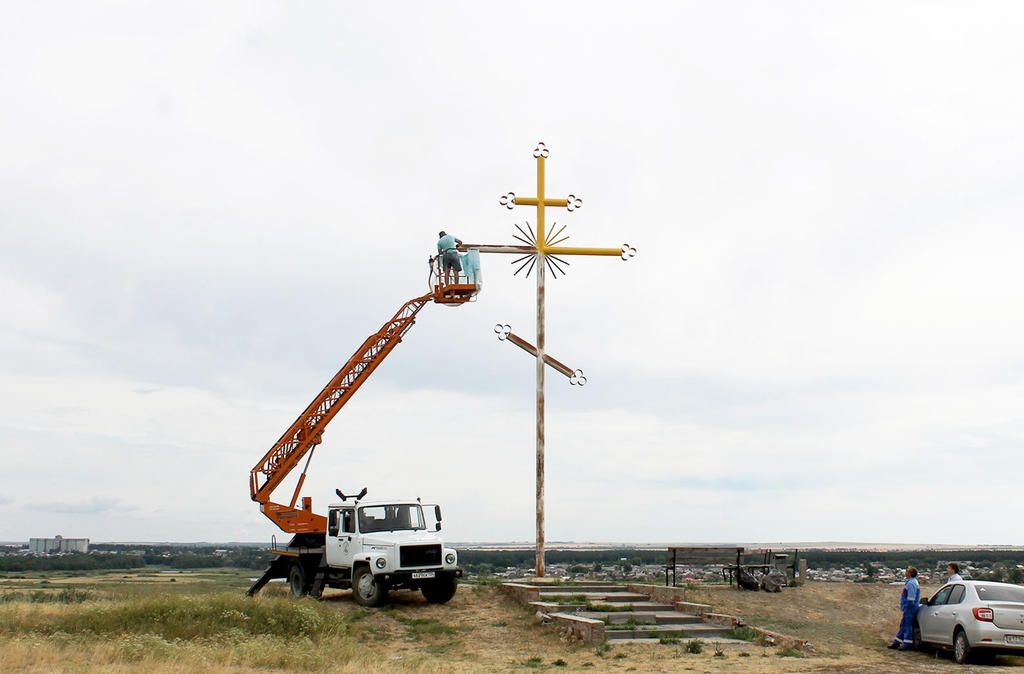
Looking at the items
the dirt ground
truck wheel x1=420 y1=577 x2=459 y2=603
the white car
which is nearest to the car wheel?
the white car

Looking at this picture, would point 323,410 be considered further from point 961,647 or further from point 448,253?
point 961,647

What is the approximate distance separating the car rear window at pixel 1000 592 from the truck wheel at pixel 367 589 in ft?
41.6

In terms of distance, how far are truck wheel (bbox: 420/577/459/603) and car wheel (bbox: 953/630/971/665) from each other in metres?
11.0

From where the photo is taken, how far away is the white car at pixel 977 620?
16.5 metres

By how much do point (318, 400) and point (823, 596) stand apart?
15.0 m

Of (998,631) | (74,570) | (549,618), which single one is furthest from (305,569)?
(74,570)

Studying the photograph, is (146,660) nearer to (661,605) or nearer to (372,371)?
(661,605)

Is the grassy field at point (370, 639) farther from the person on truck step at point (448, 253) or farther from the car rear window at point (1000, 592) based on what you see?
the person on truck step at point (448, 253)

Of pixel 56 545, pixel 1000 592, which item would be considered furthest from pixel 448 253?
pixel 56 545

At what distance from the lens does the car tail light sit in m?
16.7

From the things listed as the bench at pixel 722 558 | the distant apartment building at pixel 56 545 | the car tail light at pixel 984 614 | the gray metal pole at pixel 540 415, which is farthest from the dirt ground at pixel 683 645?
the distant apartment building at pixel 56 545

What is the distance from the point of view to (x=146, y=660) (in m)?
14.5

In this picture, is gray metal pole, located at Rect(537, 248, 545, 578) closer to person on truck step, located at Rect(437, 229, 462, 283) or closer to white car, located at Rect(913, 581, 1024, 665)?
person on truck step, located at Rect(437, 229, 462, 283)

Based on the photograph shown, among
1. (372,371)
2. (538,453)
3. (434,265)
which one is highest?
(434,265)
